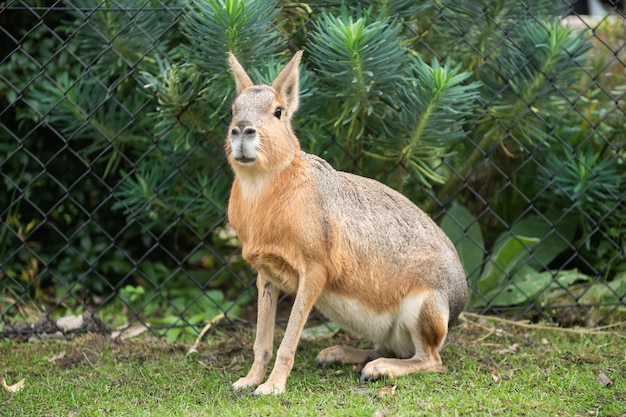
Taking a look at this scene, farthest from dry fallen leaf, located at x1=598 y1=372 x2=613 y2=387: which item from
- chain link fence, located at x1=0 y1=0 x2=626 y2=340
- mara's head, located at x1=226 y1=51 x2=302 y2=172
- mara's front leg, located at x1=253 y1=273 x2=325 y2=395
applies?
mara's head, located at x1=226 y1=51 x2=302 y2=172

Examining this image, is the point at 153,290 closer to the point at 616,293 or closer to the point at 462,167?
the point at 462,167

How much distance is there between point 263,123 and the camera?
3.30 meters

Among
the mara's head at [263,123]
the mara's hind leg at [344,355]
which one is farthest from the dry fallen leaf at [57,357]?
the mara's head at [263,123]

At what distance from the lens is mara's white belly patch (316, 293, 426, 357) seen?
12.0 feet

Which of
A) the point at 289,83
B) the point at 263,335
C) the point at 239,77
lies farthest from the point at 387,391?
the point at 239,77

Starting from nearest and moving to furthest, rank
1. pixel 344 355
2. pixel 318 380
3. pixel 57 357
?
pixel 318 380, pixel 344 355, pixel 57 357

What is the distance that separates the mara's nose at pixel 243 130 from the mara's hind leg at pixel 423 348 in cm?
113

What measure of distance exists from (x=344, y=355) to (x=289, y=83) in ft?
4.40

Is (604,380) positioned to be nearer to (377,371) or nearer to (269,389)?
(377,371)

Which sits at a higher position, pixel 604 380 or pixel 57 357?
pixel 604 380

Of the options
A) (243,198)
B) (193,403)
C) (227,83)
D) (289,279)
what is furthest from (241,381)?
(227,83)

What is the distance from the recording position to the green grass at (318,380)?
328cm

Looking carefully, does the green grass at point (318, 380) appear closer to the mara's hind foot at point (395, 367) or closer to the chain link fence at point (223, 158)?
the mara's hind foot at point (395, 367)

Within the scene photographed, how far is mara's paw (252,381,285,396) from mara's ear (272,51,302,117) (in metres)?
1.17
